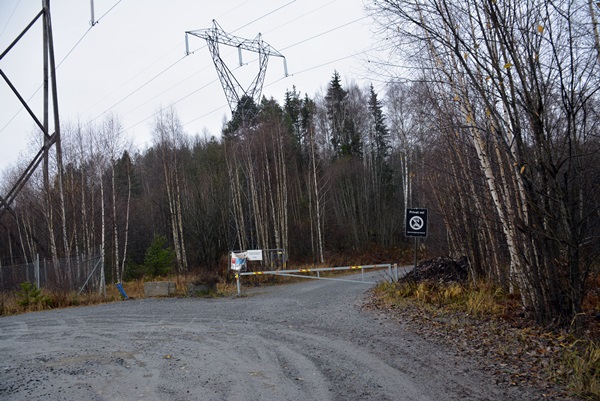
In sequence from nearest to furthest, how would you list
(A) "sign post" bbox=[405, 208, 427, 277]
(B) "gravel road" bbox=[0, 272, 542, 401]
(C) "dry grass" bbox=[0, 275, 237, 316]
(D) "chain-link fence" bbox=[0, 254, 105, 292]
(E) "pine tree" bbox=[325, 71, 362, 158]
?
(B) "gravel road" bbox=[0, 272, 542, 401] < (A) "sign post" bbox=[405, 208, 427, 277] < (C) "dry grass" bbox=[0, 275, 237, 316] < (D) "chain-link fence" bbox=[0, 254, 105, 292] < (E) "pine tree" bbox=[325, 71, 362, 158]

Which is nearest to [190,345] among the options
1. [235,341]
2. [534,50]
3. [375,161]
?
[235,341]

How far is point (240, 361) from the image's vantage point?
7055mm

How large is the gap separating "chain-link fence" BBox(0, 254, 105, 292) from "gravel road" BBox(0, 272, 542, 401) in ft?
24.4

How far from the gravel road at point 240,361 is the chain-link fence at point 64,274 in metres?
7.43

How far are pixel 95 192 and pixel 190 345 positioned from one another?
26.1 m

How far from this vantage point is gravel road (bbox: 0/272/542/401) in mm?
5586

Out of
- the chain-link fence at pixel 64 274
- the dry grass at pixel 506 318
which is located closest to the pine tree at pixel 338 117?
the chain-link fence at pixel 64 274

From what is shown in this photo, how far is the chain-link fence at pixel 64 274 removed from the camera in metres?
19.1

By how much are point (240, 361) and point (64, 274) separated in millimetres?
14980

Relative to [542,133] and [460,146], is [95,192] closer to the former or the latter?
[460,146]

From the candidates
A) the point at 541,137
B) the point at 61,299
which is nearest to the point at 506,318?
the point at 541,137

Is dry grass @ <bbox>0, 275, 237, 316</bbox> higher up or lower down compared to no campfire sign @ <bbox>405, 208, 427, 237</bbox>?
lower down

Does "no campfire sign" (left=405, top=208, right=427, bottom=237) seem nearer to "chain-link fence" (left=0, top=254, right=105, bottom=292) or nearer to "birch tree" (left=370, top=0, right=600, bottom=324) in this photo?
"birch tree" (left=370, top=0, right=600, bottom=324)

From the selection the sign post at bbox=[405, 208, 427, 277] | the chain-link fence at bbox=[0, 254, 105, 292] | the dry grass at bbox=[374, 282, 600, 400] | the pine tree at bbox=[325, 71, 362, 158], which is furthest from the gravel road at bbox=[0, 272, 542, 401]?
the pine tree at bbox=[325, 71, 362, 158]
